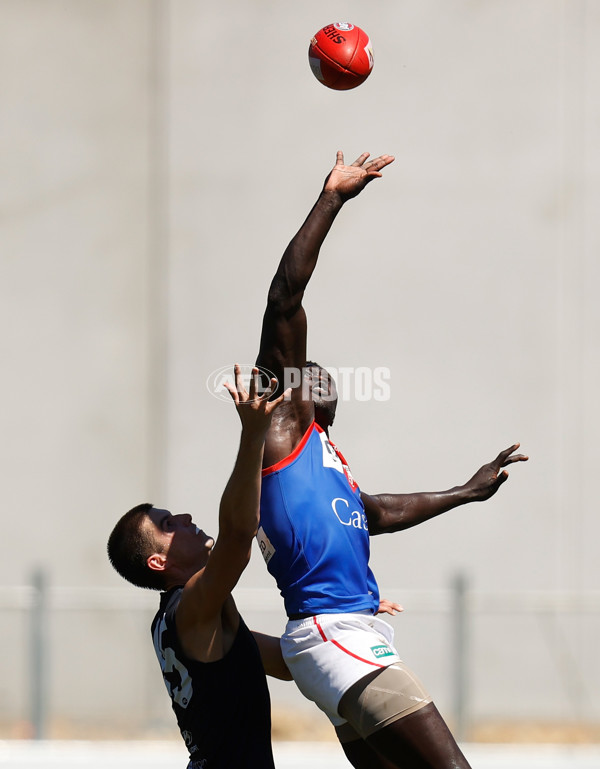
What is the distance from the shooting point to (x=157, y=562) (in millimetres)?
3715

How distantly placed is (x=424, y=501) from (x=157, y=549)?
1.72 m

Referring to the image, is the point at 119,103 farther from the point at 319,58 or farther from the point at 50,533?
the point at 319,58

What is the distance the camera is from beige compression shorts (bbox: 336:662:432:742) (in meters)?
3.94

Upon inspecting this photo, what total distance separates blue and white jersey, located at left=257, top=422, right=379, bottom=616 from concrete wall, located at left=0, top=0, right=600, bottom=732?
4.99 m

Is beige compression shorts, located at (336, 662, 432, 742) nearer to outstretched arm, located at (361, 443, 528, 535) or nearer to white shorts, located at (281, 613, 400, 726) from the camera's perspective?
white shorts, located at (281, 613, 400, 726)

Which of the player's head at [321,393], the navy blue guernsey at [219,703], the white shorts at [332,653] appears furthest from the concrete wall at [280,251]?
the navy blue guernsey at [219,703]

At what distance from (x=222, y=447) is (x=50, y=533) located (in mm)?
1732

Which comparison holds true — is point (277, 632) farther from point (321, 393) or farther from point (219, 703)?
point (219, 703)

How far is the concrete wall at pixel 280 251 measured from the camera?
9203 millimetres

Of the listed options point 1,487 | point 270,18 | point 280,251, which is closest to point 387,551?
point 280,251

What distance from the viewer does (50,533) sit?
31.0 feet

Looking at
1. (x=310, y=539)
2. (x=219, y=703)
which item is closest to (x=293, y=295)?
(x=310, y=539)

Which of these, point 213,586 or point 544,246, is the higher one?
point 544,246

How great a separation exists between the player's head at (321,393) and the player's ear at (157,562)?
113 cm
